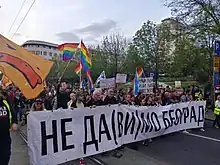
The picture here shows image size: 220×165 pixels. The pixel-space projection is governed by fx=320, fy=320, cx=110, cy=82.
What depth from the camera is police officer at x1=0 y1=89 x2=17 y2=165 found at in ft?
15.6

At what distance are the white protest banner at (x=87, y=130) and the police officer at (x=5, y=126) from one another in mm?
1045

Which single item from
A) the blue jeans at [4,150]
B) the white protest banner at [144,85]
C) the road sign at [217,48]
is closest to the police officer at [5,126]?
the blue jeans at [4,150]

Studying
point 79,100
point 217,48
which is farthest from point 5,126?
point 217,48

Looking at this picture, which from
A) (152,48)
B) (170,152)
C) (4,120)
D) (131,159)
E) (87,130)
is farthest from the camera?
(152,48)

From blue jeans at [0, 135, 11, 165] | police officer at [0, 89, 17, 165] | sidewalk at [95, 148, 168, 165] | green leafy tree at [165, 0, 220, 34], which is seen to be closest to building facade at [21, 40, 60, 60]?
green leafy tree at [165, 0, 220, 34]

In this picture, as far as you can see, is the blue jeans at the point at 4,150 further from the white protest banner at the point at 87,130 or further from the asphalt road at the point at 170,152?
the asphalt road at the point at 170,152

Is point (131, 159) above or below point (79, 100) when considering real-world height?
below

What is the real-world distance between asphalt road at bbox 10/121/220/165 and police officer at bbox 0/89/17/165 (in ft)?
7.82

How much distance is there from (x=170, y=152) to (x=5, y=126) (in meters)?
4.96

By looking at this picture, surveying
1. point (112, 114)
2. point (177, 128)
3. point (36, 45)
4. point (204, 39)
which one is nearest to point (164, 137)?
point (177, 128)

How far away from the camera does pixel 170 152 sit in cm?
841

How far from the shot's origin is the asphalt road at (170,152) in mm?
7348

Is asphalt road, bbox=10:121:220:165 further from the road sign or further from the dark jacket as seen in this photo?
the road sign

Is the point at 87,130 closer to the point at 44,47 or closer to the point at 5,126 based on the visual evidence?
the point at 5,126
